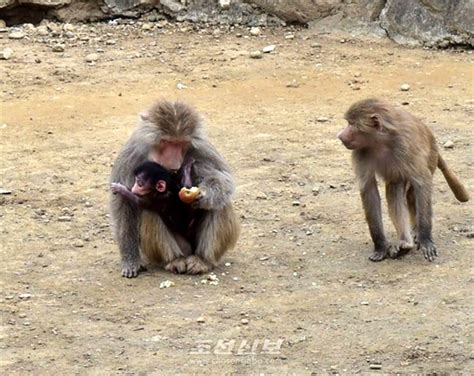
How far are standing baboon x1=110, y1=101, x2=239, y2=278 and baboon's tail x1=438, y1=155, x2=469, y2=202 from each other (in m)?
1.45

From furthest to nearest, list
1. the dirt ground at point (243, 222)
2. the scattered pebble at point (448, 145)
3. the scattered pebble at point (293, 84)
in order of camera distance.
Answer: the scattered pebble at point (293, 84), the scattered pebble at point (448, 145), the dirt ground at point (243, 222)

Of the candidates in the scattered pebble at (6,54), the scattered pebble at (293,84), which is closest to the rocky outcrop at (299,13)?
the scattered pebble at (6,54)

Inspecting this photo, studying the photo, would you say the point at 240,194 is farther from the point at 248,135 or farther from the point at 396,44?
the point at 396,44

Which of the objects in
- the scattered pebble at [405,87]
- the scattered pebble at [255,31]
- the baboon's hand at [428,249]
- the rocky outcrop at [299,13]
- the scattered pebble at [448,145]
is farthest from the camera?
the scattered pebble at [255,31]

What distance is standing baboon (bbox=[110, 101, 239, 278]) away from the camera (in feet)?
20.8

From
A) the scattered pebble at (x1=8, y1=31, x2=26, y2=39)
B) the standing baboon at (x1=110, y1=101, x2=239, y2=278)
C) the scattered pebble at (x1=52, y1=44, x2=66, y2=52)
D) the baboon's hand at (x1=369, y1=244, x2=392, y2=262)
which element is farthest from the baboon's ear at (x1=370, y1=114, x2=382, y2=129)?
the scattered pebble at (x1=8, y1=31, x2=26, y2=39)

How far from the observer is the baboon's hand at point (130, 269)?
6523 millimetres

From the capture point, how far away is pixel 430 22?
1148 cm

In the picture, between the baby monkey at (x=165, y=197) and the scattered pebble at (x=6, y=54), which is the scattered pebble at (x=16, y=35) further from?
the baby monkey at (x=165, y=197)

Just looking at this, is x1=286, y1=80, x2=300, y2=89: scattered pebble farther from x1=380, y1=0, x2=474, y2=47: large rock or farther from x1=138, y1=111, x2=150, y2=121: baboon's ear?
x1=138, y1=111, x2=150, y2=121: baboon's ear

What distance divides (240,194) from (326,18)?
449cm

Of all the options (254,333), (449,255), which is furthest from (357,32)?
(254,333)

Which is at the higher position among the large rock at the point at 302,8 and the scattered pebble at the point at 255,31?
the large rock at the point at 302,8

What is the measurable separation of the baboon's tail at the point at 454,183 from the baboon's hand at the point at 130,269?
6.54ft
